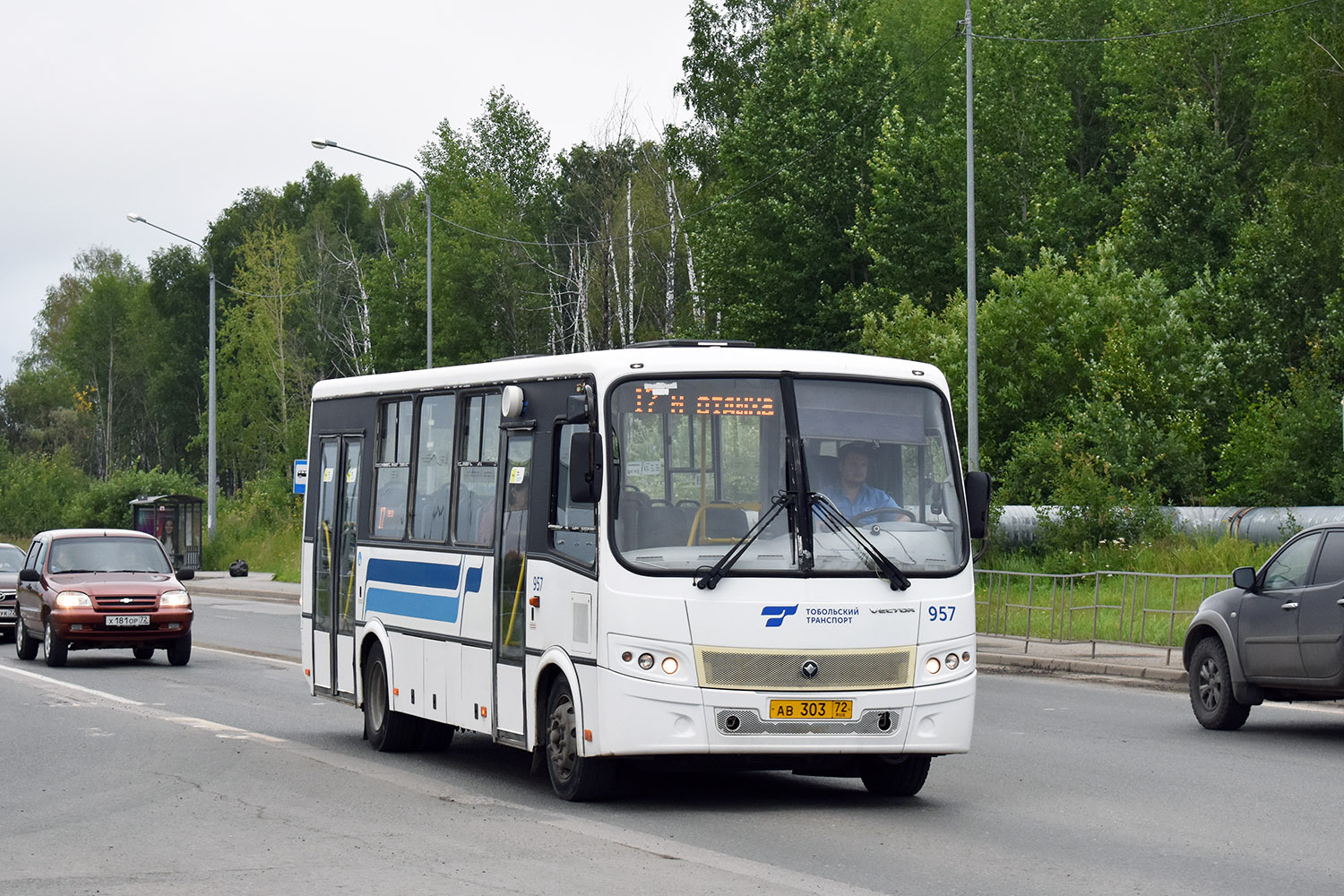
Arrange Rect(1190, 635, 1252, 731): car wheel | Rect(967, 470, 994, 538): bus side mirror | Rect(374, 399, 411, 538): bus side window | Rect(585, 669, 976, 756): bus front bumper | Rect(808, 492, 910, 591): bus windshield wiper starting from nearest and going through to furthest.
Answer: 1. Rect(585, 669, 976, 756): bus front bumper
2. Rect(808, 492, 910, 591): bus windshield wiper
3. Rect(967, 470, 994, 538): bus side mirror
4. Rect(374, 399, 411, 538): bus side window
5. Rect(1190, 635, 1252, 731): car wheel

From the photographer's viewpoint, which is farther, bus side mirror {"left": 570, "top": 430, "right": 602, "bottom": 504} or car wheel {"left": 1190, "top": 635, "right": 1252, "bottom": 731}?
car wheel {"left": 1190, "top": 635, "right": 1252, "bottom": 731}

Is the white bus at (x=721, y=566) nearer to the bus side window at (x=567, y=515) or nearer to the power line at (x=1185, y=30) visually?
the bus side window at (x=567, y=515)

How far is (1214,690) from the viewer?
1620cm

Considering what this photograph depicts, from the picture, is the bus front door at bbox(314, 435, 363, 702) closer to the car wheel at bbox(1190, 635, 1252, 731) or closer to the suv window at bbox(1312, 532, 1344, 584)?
the car wheel at bbox(1190, 635, 1252, 731)

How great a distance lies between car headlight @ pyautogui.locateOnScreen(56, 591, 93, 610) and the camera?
24.0 metres

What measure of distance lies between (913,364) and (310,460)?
6.56 metres

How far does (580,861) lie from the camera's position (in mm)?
9258

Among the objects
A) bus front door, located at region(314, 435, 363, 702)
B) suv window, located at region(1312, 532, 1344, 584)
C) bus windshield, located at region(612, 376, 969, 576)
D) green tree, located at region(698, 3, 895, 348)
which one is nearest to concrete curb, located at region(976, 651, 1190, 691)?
suv window, located at region(1312, 532, 1344, 584)

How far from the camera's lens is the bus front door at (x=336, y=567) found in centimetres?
1527

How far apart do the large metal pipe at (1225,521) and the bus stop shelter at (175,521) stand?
99.2ft

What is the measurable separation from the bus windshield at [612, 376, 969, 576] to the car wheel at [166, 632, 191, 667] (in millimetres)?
14560

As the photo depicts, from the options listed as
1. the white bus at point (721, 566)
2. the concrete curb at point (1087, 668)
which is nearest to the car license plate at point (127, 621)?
the concrete curb at point (1087, 668)

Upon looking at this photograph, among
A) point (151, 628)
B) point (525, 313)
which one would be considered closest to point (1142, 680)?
point (151, 628)

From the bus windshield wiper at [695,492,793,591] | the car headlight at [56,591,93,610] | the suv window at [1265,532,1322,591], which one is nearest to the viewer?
the bus windshield wiper at [695,492,793,591]
